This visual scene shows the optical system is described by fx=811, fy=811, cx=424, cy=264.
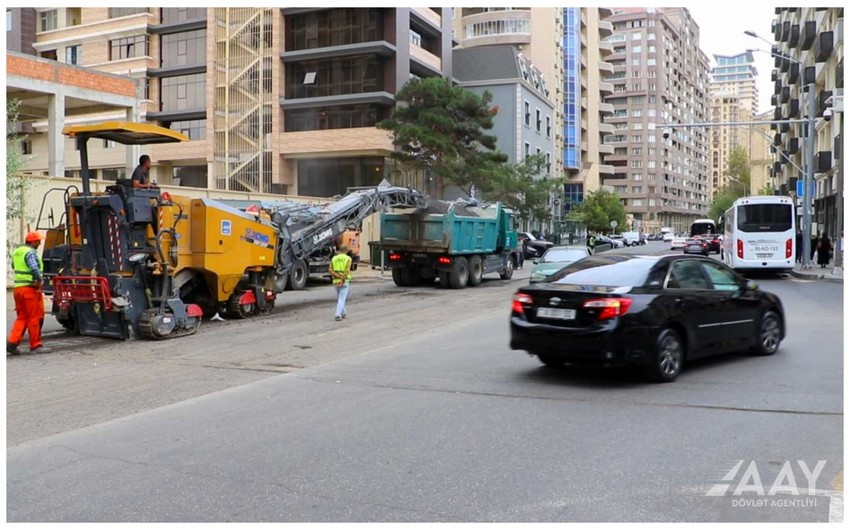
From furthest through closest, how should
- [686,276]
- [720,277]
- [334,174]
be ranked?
[334,174] < [720,277] < [686,276]

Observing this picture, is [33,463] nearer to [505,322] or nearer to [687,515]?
[687,515]

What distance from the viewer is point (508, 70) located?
63.6 meters

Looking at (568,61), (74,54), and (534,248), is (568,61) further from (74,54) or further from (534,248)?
(74,54)

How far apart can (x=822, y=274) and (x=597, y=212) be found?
169ft

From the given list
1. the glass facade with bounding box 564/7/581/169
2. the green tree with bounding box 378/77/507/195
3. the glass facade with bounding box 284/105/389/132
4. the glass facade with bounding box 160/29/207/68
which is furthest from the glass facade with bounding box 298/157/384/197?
the glass facade with bounding box 564/7/581/169

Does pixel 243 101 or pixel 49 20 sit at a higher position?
pixel 49 20

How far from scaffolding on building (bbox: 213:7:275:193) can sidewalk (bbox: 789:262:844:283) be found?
33.6 m

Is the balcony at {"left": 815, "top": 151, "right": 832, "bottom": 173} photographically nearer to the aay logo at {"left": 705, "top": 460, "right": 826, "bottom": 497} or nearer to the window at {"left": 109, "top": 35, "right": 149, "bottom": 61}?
the window at {"left": 109, "top": 35, "right": 149, "bottom": 61}

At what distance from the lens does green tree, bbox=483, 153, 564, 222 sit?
50.8 metres

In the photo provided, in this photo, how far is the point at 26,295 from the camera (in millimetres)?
11508

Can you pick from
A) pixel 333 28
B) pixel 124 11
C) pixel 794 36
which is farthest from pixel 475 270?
pixel 794 36

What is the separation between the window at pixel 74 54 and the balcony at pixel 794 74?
171ft

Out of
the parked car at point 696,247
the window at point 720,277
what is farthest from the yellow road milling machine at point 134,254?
the parked car at point 696,247

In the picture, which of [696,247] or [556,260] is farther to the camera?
[696,247]
